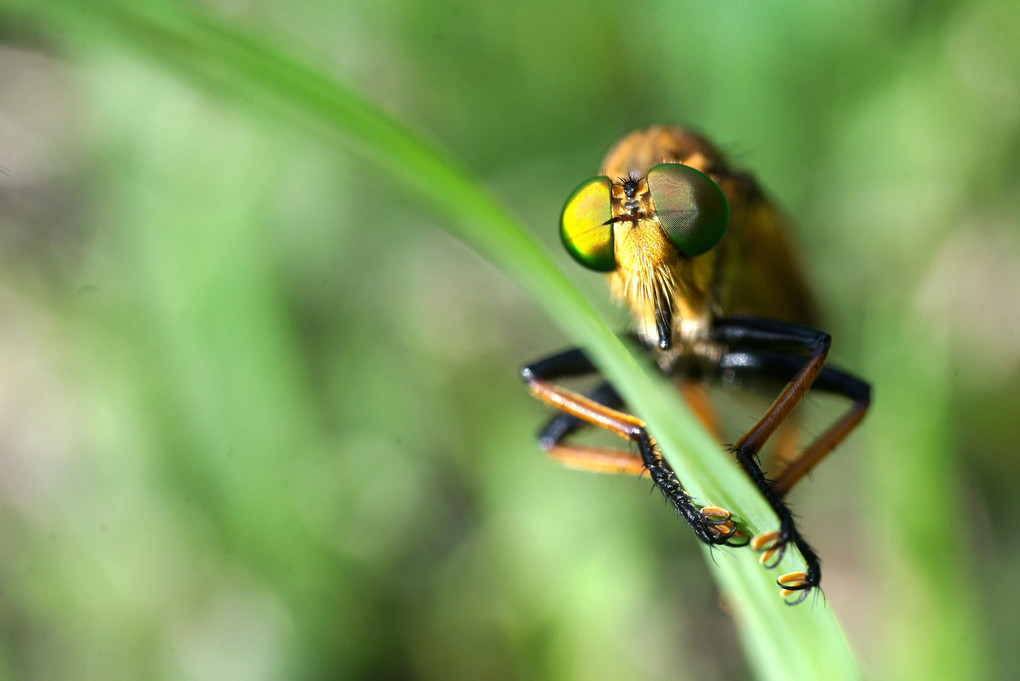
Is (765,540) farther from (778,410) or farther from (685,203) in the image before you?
(685,203)

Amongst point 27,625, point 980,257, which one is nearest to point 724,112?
point 980,257

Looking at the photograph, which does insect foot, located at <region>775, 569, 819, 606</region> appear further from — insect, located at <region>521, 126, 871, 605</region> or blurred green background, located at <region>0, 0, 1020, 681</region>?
blurred green background, located at <region>0, 0, 1020, 681</region>

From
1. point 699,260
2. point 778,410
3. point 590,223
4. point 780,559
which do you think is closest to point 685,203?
point 590,223

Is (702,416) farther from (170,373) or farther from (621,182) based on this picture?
(170,373)

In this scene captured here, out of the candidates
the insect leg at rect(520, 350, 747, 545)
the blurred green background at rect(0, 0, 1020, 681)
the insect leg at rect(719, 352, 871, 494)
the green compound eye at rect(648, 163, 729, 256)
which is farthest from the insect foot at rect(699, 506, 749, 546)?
the blurred green background at rect(0, 0, 1020, 681)

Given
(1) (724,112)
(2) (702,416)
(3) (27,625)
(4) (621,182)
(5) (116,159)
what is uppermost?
(5) (116,159)

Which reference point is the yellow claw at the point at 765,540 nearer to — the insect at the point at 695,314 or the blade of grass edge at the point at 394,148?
the insect at the point at 695,314
